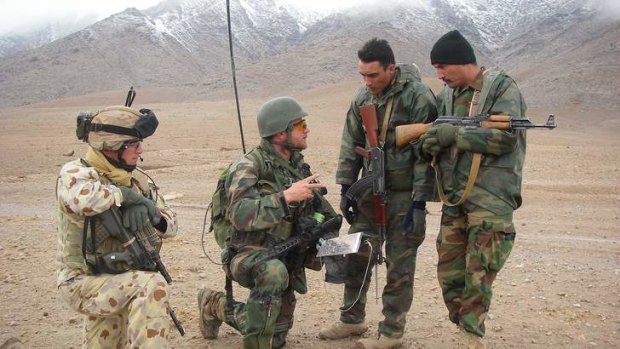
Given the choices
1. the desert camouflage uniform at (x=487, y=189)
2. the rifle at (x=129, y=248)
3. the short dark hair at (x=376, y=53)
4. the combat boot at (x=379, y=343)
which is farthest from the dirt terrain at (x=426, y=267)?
the short dark hair at (x=376, y=53)

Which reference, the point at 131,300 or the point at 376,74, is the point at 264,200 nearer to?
the point at 131,300

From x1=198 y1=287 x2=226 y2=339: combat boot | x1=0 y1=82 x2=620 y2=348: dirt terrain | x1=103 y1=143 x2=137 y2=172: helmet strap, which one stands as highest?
x1=103 y1=143 x2=137 y2=172: helmet strap

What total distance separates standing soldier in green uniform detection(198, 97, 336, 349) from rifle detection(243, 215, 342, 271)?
0.05 m

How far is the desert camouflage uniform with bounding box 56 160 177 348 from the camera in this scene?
12.4ft

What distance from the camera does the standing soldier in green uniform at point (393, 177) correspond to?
188 inches

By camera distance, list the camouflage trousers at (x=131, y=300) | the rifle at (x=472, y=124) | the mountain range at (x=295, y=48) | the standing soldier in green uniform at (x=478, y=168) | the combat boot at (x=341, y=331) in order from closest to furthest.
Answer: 1. the camouflage trousers at (x=131, y=300)
2. the rifle at (x=472, y=124)
3. the standing soldier in green uniform at (x=478, y=168)
4. the combat boot at (x=341, y=331)
5. the mountain range at (x=295, y=48)

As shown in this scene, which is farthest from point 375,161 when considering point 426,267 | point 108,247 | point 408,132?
point 426,267

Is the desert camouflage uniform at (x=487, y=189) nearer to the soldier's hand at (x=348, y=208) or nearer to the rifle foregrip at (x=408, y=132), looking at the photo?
the rifle foregrip at (x=408, y=132)

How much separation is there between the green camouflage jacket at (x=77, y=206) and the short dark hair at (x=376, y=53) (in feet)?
6.54

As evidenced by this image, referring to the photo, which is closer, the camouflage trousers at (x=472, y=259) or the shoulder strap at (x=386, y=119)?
the camouflage trousers at (x=472, y=259)

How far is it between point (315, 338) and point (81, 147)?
17654 millimetres

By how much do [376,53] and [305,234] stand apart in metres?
1.38

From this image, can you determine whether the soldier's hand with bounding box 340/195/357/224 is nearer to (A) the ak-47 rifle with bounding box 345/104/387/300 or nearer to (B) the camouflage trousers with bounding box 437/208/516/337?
(A) the ak-47 rifle with bounding box 345/104/387/300

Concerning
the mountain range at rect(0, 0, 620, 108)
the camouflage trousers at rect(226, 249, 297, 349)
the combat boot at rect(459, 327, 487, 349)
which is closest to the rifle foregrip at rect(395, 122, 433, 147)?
the camouflage trousers at rect(226, 249, 297, 349)
